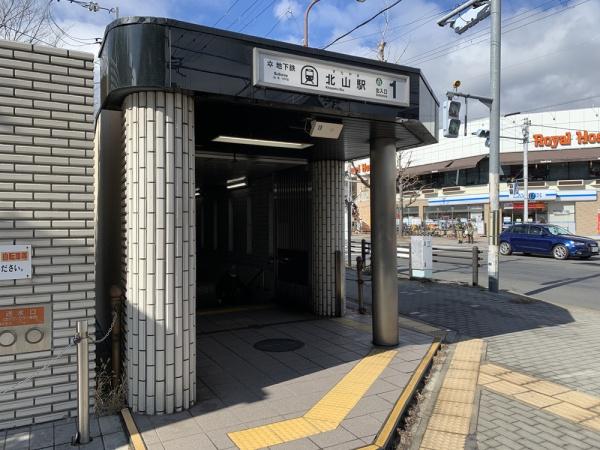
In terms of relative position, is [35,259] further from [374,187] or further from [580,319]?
[580,319]

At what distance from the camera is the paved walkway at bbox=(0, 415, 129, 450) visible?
12.5 ft

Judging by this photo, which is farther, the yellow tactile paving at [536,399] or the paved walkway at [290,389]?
the yellow tactile paving at [536,399]

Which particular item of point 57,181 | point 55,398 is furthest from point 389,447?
point 57,181

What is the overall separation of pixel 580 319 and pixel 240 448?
8105 millimetres

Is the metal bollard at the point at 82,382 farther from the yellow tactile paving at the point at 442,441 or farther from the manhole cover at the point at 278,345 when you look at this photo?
the manhole cover at the point at 278,345

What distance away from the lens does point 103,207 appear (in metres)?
5.74

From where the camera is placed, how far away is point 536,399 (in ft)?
16.8

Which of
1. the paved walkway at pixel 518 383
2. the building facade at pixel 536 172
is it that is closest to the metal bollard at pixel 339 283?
the paved walkway at pixel 518 383

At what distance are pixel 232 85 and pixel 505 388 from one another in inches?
176

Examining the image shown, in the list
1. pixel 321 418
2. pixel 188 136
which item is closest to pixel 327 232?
pixel 188 136

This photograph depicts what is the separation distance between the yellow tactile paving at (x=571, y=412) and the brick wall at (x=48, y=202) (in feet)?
15.0

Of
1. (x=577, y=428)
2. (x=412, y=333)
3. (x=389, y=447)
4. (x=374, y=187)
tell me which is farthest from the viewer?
(x=412, y=333)

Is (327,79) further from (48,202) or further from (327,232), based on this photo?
(327,232)

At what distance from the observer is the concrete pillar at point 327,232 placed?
28.6 feet
